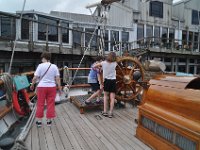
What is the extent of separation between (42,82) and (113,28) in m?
20.3

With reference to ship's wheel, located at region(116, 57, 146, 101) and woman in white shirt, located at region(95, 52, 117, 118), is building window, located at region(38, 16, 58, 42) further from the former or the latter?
woman in white shirt, located at region(95, 52, 117, 118)

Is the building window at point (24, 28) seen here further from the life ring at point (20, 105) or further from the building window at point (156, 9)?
the building window at point (156, 9)

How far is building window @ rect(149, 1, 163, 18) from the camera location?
29.0m

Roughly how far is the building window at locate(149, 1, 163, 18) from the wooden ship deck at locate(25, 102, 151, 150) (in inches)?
971

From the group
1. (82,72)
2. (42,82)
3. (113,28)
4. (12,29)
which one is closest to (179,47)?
(113,28)

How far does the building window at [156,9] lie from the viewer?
95.0 feet

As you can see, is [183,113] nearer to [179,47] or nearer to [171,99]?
[171,99]

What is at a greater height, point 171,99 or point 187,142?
point 171,99

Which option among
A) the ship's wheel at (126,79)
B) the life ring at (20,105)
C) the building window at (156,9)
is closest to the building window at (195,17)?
the building window at (156,9)

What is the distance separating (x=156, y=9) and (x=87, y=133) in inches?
1063

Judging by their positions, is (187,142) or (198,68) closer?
(187,142)

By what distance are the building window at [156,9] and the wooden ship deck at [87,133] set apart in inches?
971

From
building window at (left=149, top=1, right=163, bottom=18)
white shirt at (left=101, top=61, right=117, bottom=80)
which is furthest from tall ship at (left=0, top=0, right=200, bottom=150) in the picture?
building window at (left=149, top=1, right=163, bottom=18)

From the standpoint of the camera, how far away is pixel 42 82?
4797 millimetres
